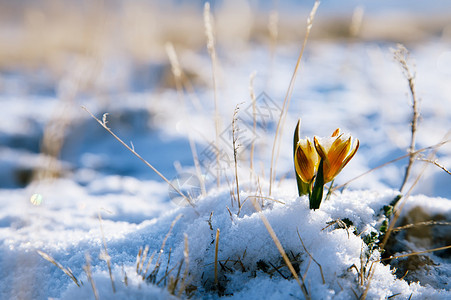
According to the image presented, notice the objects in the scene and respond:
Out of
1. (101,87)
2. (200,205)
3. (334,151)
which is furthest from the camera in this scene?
(101,87)

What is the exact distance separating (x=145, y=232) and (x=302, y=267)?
0.65 m

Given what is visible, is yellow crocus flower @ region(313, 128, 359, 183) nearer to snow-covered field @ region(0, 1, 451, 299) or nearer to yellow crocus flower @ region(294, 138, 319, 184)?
yellow crocus flower @ region(294, 138, 319, 184)

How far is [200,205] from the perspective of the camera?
4.42 feet

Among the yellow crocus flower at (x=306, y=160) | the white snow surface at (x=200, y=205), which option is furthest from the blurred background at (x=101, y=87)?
the yellow crocus flower at (x=306, y=160)

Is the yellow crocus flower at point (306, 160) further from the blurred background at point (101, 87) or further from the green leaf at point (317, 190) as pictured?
the blurred background at point (101, 87)

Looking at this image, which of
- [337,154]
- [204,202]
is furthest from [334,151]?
[204,202]

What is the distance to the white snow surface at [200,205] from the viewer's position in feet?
3.09

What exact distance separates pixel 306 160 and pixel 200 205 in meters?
0.53

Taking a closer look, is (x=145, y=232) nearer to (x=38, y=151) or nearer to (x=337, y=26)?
(x=38, y=151)

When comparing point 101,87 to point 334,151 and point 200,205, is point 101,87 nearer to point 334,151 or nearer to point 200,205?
point 200,205

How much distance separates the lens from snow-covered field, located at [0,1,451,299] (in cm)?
94

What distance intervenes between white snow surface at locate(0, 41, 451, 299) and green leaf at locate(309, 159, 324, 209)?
0.03 m

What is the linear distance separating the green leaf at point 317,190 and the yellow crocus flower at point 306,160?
0.17 feet

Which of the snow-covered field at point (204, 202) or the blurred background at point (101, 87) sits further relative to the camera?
the blurred background at point (101, 87)
